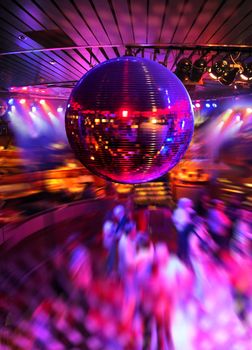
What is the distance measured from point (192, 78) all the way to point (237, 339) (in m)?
3.02

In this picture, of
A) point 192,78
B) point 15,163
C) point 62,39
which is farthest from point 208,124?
point 62,39

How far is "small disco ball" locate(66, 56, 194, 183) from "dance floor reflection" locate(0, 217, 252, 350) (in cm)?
191

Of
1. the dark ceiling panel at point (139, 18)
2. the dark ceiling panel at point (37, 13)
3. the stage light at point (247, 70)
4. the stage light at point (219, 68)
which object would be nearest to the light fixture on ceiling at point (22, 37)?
the dark ceiling panel at point (37, 13)

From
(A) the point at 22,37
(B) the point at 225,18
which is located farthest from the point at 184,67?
(A) the point at 22,37

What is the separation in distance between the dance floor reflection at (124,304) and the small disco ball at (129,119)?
1907 mm

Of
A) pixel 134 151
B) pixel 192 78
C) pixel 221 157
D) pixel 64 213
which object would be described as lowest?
pixel 64 213

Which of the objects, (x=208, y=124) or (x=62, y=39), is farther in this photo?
(x=208, y=124)

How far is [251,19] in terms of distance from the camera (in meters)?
2.94

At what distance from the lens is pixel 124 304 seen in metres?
3.13

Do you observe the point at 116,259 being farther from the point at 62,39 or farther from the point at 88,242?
the point at 62,39

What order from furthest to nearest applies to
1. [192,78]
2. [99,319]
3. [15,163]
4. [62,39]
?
[15,163] < [192,78] < [62,39] < [99,319]

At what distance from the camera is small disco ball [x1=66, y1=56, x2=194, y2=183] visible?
0.99 meters

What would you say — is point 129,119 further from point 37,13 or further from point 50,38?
point 50,38

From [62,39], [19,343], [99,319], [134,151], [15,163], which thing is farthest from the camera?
[15,163]
